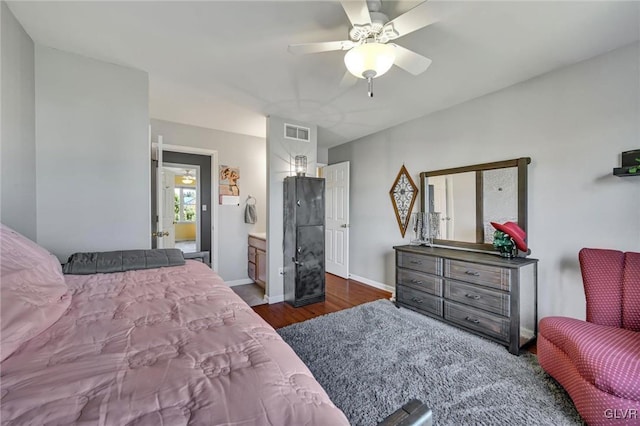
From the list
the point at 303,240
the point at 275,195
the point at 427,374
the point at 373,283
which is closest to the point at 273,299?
the point at 303,240

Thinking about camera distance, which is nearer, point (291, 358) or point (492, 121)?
point (291, 358)

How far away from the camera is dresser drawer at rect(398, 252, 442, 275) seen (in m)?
2.67

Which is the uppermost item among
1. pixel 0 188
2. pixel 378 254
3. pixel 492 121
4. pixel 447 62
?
pixel 447 62

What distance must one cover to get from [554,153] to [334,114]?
2301 millimetres

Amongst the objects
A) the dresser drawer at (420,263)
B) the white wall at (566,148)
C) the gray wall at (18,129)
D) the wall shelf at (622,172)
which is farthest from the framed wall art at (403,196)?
the gray wall at (18,129)

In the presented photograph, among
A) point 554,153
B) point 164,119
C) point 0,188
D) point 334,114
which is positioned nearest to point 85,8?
point 0,188

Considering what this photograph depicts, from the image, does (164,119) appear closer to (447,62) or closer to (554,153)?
(447,62)

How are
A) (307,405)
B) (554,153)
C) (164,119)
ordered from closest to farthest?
1. (307,405)
2. (554,153)
3. (164,119)

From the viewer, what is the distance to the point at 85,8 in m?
1.64

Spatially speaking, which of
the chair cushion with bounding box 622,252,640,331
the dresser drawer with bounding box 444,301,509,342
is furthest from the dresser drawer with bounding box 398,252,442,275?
the chair cushion with bounding box 622,252,640,331

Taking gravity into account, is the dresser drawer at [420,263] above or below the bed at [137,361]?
below

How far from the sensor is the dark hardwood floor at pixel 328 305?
9.46 feet

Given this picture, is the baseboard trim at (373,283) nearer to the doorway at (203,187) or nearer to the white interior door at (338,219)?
the white interior door at (338,219)

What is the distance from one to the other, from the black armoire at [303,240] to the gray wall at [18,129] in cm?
227
